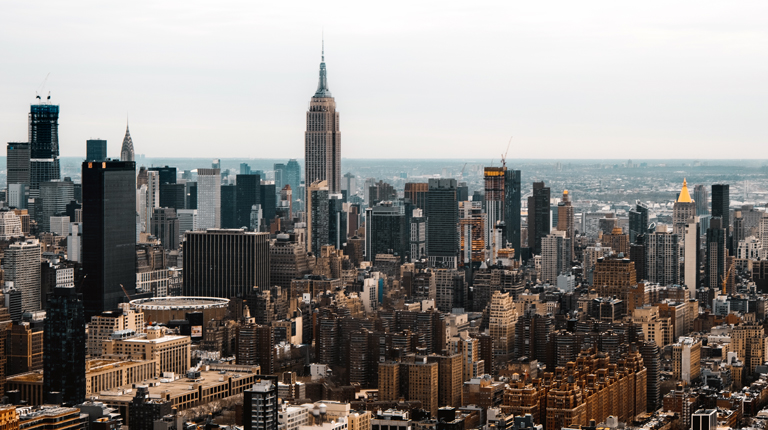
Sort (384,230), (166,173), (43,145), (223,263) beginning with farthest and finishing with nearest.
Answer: (166,173)
(43,145)
(384,230)
(223,263)

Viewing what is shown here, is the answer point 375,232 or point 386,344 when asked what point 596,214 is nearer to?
point 375,232

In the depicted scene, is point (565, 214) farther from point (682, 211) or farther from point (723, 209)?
point (723, 209)

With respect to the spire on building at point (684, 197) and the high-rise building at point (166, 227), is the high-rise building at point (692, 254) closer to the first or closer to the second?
the spire on building at point (684, 197)

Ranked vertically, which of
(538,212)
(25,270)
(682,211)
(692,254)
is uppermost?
(682,211)

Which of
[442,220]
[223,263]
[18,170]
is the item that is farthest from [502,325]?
[18,170]

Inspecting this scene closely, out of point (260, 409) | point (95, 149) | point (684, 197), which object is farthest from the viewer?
point (95, 149)

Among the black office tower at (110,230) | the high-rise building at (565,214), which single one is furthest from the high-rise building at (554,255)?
the black office tower at (110,230)
